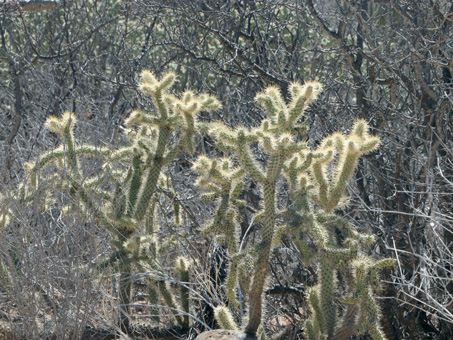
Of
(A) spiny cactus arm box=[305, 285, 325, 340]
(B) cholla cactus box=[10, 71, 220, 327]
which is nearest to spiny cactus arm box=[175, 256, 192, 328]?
(B) cholla cactus box=[10, 71, 220, 327]

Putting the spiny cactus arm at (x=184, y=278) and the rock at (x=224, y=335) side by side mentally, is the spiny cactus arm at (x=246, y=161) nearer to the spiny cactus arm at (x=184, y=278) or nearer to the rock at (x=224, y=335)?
the rock at (x=224, y=335)

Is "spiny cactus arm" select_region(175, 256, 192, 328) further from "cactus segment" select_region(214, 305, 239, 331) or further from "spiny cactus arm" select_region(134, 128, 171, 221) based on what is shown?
"cactus segment" select_region(214, 305, 239, 331)

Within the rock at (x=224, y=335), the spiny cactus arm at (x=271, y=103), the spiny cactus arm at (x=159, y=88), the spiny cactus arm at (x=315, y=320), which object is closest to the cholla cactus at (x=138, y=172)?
the spiny cactus arm at (x=159, y=88)

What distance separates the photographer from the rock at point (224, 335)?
13.1 feet

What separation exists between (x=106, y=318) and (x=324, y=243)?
1.53 metres

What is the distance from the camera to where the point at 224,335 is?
13.3 feet

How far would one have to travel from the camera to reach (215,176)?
450 centimetres

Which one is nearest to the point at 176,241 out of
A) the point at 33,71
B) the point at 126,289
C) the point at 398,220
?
the point at 126,289

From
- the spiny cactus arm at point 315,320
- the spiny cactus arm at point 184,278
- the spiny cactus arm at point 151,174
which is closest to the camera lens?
the spiny cactus arm at point 315,320

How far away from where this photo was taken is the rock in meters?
3.99

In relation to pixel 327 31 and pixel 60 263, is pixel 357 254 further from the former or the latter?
pixel 327 31

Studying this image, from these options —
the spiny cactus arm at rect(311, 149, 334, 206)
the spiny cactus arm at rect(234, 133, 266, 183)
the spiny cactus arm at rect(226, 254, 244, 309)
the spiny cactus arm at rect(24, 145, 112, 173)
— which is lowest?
the spiny cactus arm at rect(226, 254, 244, 309)

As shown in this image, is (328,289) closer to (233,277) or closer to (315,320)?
(315,320)

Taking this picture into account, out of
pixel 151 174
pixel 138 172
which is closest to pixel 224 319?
pixel 151 174
